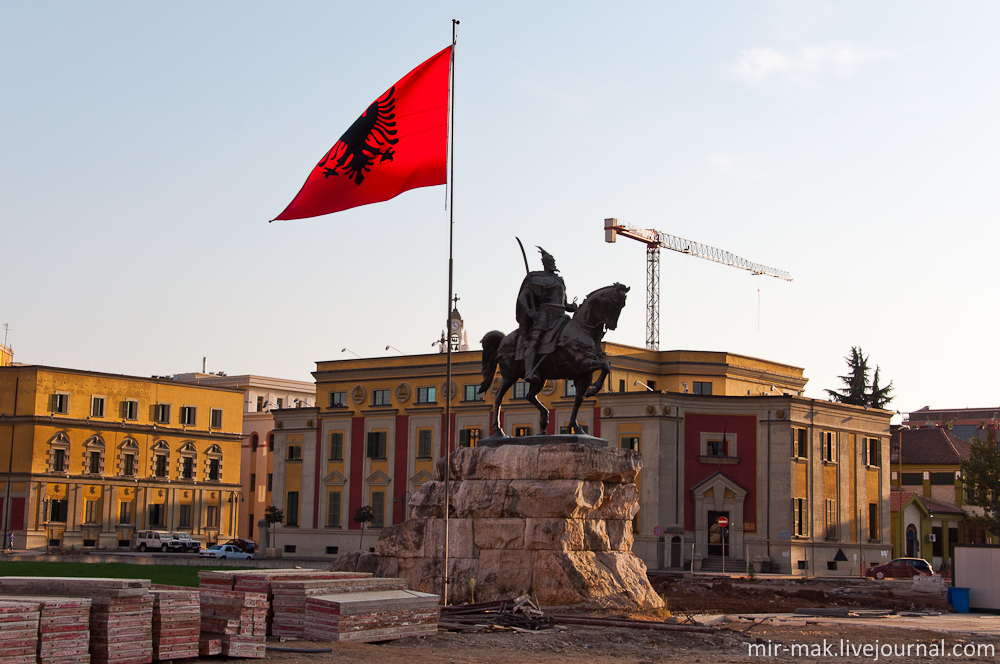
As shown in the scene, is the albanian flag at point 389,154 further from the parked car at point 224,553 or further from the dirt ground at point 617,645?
the parked car at point 224,553

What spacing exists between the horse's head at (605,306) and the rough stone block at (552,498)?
3196 millimetres

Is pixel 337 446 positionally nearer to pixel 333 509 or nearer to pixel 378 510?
pixel 333 509

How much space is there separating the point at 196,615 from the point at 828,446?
54.3 m

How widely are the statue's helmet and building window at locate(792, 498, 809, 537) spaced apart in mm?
40431

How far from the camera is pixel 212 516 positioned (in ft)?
294

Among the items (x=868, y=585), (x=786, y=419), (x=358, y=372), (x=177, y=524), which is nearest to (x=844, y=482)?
(x=786, y=419)

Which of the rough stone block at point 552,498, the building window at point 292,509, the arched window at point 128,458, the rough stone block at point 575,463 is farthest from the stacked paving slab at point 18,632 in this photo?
the arched window at point 128,458

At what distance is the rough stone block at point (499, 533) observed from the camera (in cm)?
2188

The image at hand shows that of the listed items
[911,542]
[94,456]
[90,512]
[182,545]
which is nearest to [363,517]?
[182,545]

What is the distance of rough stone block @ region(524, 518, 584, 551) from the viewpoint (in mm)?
21453

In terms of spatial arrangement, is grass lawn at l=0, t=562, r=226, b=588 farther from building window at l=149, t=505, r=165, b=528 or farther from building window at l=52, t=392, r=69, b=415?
building window at l=149, t=505, r=165, b=528

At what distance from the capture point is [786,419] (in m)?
62.4

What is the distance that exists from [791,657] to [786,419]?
46.3 metres

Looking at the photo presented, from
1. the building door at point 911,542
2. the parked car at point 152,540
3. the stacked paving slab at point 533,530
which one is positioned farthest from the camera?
the parked car at point 152,540
